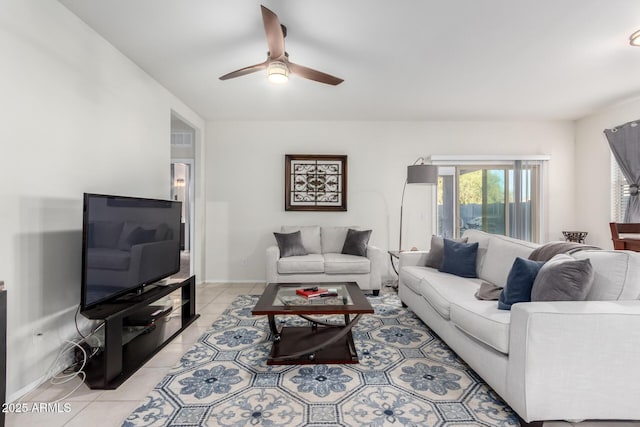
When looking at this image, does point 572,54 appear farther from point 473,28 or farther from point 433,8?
point 433,8

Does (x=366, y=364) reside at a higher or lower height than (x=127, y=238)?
lower

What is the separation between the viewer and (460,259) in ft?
10.3

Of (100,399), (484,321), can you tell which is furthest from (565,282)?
(100,399)

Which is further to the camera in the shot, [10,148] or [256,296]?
[256,296]

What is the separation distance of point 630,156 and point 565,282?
3.53 metres

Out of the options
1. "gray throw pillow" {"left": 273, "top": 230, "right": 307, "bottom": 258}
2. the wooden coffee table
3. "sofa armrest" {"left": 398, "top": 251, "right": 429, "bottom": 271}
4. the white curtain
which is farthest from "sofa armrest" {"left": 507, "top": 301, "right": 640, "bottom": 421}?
the white curtain

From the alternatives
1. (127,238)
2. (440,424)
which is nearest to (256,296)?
(127,238)

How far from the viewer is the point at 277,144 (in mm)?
4914

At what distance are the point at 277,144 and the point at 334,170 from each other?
3.29ft

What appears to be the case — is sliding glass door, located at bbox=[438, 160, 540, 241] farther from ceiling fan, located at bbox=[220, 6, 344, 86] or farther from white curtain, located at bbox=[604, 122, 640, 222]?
ceiling fan, located at bbox=[220, 6, 344, 86]

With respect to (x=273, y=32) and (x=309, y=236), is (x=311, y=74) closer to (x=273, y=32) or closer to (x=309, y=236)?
(x=273, y=32)

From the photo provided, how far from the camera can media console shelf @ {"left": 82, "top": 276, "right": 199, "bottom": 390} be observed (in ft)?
6.50

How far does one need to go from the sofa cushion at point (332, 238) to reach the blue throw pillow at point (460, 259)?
1689 millimetres

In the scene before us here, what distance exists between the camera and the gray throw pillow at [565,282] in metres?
1.71
